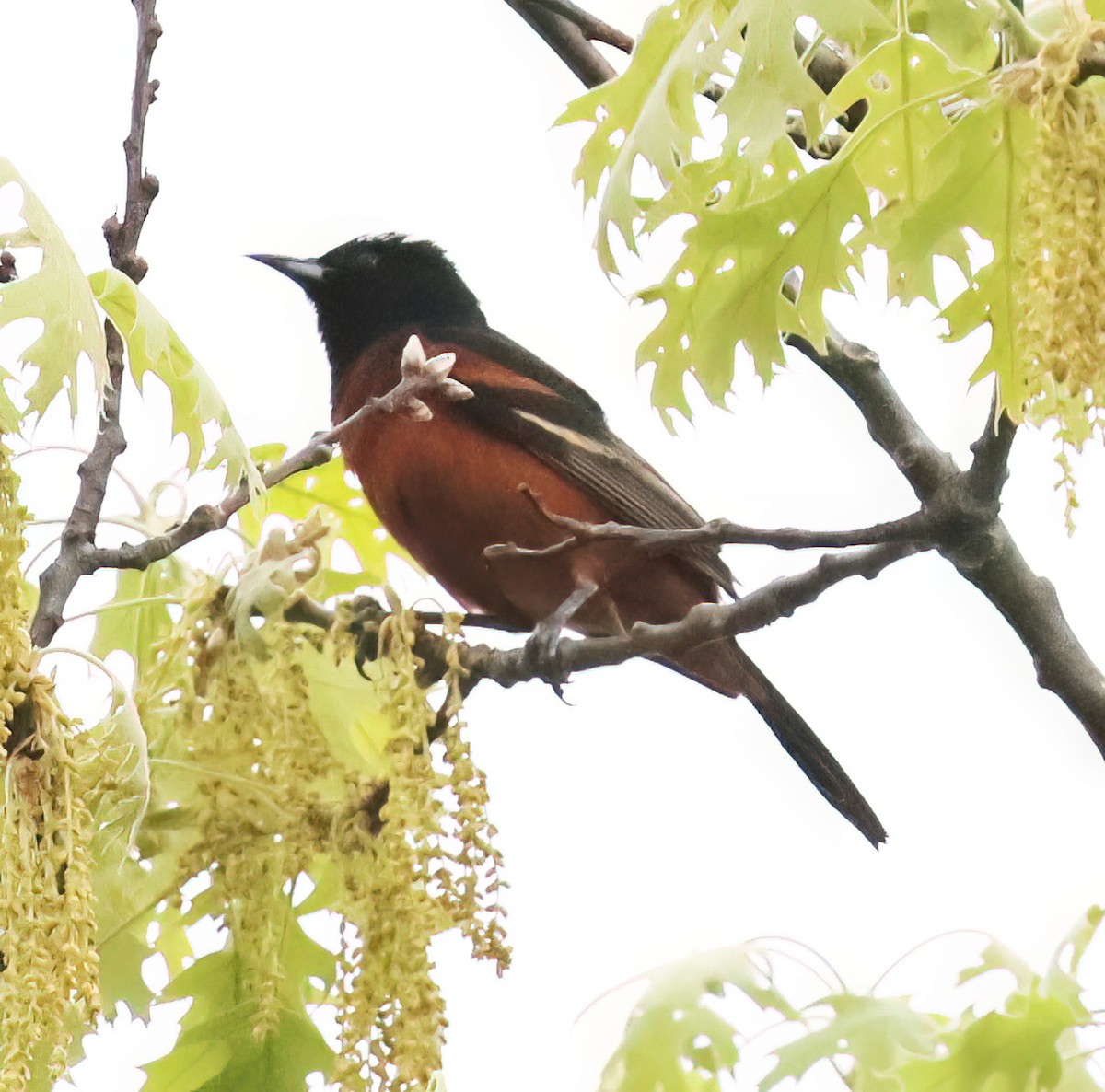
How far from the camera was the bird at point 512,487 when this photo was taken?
2703 millimetres

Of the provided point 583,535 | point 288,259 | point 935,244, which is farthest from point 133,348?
point 288,259

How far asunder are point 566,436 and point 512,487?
0.21 m

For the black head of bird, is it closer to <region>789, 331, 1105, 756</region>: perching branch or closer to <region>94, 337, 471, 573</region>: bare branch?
<region>789, 331, 1105, 756</region>: perching branch

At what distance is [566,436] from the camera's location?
9.39 feet

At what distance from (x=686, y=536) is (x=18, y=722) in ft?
2.39

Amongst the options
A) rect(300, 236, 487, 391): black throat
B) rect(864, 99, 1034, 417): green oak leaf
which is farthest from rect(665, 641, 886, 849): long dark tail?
rect(864, 99, 1034, 417): green oak leaf

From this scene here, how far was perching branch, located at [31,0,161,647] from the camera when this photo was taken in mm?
1920

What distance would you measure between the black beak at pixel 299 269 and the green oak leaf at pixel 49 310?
1.90 meters

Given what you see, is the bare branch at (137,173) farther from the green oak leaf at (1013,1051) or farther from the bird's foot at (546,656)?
the green oak leaf at (1013,1051)

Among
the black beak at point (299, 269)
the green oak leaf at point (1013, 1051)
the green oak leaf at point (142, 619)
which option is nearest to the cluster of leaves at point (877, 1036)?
the green oak leaf at point (1013, 1051)

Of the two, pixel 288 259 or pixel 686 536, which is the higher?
pixel 288 259

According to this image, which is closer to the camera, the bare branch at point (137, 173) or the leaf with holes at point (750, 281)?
the leaf with holes at point (750, 281)

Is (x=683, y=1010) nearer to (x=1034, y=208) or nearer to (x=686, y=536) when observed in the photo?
(x=686, y=536)

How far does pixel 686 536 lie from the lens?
1.67 m
